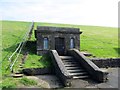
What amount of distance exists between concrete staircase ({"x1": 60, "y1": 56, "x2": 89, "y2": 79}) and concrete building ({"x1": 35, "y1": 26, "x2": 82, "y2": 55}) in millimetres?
2419

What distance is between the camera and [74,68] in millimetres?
19578

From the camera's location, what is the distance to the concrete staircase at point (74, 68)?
18.3 m

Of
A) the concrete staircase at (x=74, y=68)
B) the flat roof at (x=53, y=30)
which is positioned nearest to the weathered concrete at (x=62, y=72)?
the concrete staircase at (x=74, y=68)

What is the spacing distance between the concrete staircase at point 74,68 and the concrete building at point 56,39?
242 cm

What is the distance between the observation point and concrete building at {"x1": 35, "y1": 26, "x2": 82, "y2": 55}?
23.1 m

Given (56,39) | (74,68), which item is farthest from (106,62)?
(56,39)

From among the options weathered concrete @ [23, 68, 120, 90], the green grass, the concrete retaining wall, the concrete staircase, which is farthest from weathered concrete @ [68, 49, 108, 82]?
the green grass

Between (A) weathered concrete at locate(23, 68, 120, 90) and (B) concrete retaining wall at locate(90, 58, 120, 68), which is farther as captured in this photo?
(B) concrete retaining wall at locate(90, 58, 120, 68)

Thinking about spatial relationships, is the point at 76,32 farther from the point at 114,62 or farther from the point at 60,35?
the point at 114,62

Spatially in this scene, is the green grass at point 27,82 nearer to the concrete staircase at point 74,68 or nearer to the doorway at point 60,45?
the concrete staircase at point 74,68

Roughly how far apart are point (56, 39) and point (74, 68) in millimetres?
5336

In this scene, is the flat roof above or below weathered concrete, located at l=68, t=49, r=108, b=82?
above

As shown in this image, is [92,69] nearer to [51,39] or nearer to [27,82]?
[27,82]

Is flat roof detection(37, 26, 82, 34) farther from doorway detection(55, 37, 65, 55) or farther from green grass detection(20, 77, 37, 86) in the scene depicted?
green grass detection(20, 77, 37, 86)
